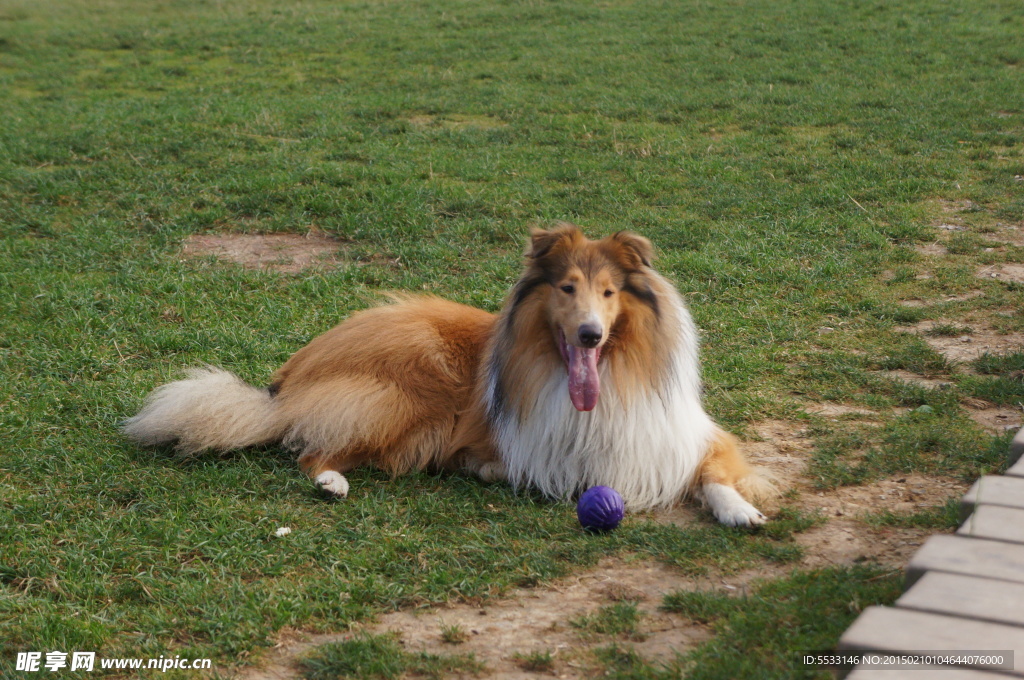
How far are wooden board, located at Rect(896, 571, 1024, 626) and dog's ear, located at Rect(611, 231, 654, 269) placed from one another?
6.48 feet

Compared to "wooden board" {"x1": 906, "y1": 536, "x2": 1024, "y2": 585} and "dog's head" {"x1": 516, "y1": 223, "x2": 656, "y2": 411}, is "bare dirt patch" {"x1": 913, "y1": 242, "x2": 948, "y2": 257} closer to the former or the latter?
"dog's head" {"x1": 516, "y1": 223, "x2": 656, "y2": 411}

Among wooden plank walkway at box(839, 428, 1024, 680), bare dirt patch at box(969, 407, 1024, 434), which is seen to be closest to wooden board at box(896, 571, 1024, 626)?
wooden plank walkway at box(839, 428, 1024, 680)

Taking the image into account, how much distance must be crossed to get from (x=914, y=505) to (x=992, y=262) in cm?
379

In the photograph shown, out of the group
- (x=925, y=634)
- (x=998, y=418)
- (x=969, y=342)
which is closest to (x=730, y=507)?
(x=925, y=634)

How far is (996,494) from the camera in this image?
311 centimetres

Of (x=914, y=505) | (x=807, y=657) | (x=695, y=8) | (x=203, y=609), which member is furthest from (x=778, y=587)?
(x=695, y=8)

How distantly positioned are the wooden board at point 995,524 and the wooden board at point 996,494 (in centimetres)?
4

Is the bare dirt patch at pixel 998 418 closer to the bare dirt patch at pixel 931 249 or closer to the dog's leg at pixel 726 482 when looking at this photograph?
the dog's leg at pixel 726 482

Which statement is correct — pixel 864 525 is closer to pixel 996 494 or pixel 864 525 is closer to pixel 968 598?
pixel 996 494

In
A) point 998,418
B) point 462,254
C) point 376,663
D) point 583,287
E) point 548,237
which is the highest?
point 548,237

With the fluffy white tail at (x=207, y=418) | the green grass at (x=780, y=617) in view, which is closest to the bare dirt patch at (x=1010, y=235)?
the green grass at (x=780, y=617)

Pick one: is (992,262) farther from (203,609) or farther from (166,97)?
(166,97)

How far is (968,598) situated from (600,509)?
5.42 feet

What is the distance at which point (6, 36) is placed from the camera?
1516cm
